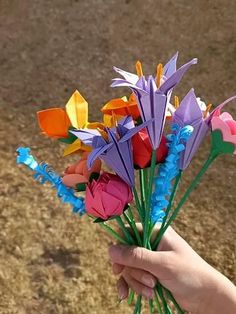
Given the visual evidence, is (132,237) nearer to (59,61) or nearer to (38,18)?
(59,61)

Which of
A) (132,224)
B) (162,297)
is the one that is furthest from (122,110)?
(162,297)

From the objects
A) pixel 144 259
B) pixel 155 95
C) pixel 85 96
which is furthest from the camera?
pixel 85 96

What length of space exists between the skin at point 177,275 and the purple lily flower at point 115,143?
0.15 m

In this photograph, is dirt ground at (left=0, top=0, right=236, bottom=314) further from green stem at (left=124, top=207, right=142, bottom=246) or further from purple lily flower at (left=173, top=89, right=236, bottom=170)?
purple lily flower at (left=173, top=89, right=236, bottom=170)

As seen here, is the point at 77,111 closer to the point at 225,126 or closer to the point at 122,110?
the point at 122,110

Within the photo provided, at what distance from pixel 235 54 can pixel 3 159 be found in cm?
78

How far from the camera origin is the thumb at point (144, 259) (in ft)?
2.55

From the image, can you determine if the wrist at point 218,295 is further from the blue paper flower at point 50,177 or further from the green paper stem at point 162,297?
the blue paper flower at point 50,177

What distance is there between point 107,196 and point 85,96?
1114mm

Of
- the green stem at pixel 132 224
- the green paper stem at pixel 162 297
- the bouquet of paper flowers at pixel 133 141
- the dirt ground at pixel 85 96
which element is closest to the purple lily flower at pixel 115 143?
the bouquet of paper flowers at pixel 133 141

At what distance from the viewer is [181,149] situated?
0.70m

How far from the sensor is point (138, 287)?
0.83 m

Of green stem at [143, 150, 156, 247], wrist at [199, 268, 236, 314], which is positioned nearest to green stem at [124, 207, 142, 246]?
green stem at [143, 150, 156, 247]

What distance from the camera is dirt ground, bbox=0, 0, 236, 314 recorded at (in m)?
1.40
